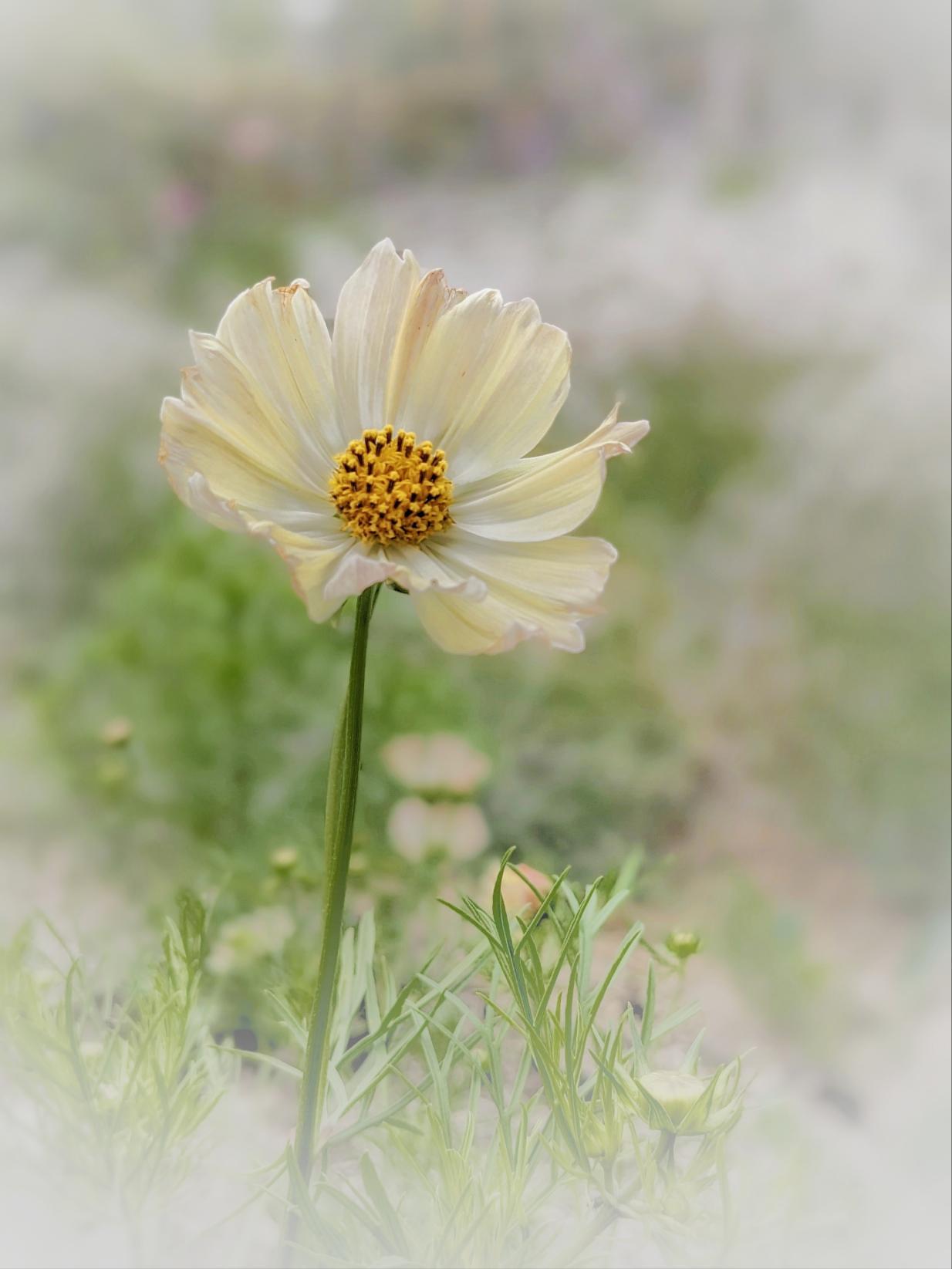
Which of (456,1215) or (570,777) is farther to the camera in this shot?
(570,777)

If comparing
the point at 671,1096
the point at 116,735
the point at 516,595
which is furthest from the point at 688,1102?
the point at 116,735

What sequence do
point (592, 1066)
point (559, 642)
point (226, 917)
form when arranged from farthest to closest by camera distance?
point (226, 917), point (592, 1066), point (559, 642)

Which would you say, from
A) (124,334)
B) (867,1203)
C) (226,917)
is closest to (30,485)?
(124,334)

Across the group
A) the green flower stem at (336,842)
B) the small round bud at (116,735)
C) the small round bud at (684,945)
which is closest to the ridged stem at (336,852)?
the green flower stem at (336,842)

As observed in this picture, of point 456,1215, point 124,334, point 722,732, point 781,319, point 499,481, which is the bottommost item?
point 456,1215

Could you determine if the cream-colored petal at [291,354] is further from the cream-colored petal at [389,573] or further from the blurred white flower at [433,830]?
the blurred white flower at [433,830]

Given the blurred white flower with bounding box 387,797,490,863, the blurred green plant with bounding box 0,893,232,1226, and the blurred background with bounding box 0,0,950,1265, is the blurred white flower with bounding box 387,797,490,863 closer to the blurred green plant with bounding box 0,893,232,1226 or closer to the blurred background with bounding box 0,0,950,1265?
the blurred background with bounding box 0,0,950,1265

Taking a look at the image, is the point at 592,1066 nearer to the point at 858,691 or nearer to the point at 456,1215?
the point at 456,1215
